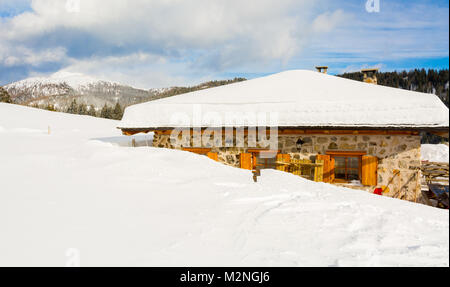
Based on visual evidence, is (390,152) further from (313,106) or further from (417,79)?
(417,79)

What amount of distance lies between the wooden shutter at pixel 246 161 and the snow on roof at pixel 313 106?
3.49ft

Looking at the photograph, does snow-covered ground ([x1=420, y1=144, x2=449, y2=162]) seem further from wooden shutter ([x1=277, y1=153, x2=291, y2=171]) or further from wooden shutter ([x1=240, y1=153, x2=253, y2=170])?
wooden shutter ([x1=240, y1=153, x2=253, y2=170])

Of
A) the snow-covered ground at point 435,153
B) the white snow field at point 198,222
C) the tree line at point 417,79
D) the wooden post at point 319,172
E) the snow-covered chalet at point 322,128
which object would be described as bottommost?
the snow-covered ground at point 435,153

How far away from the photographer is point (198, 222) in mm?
2846

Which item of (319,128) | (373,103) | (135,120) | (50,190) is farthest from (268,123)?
(50,190)

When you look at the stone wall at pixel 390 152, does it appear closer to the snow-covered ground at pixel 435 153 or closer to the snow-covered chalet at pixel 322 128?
the snow-covered chalet at pixel 322 128

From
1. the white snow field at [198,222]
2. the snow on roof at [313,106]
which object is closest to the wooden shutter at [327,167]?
the snow on roof at [313,106]

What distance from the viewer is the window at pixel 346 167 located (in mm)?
7844

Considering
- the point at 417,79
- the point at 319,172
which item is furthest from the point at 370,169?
the point at 417,79

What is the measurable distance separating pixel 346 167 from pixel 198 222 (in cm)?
659

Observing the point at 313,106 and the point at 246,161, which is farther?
the point at 246,161
